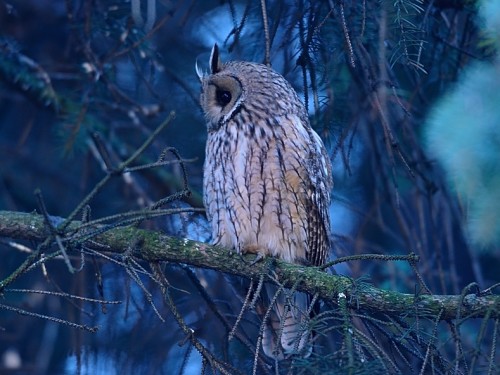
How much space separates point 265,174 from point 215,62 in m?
0.55

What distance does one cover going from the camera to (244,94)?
2930 millimetres

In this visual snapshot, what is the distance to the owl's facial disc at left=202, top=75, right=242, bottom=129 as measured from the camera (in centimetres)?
294

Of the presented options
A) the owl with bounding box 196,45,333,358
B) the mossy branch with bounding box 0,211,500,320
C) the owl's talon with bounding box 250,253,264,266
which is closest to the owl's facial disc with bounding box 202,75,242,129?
the owl with bounding box 196,45,333,358

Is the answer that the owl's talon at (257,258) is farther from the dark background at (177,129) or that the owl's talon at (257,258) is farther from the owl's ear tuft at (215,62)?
the owl's ear tuft at (215,62)

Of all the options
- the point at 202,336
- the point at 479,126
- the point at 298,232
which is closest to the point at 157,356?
the point at 202,336

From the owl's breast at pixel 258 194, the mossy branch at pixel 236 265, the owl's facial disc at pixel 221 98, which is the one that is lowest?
the mossy branch at pixel 236 265

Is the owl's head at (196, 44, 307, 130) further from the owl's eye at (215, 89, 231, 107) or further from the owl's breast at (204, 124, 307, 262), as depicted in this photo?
the owl's breast at (204, 124, 307, 262)

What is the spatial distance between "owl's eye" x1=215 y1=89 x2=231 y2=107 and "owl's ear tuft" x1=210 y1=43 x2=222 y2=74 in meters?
0.11

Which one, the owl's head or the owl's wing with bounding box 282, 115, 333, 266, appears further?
the owl's head

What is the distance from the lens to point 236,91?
2.95m

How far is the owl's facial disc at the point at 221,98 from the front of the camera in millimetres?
2941

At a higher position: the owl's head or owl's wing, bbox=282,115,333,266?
the owl's head

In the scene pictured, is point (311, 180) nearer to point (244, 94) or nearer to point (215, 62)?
point (244, 94)

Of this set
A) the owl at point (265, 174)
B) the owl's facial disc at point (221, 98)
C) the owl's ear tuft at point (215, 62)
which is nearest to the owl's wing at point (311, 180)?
the owl at point (265, 174)
